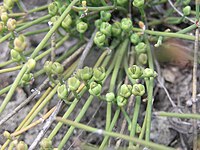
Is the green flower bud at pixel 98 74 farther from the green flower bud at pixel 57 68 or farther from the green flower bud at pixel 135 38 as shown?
the green flower bud at pixel 135 38

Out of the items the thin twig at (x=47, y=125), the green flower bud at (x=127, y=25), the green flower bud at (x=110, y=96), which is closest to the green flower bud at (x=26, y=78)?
the thin twig at (x=47, y=125)

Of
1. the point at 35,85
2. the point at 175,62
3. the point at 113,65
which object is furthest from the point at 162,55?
the point at 35,85

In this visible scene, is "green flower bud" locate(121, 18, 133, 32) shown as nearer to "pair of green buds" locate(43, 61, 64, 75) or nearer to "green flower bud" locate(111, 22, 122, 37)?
"green flower bud" locate(111, 22, 122, 37)

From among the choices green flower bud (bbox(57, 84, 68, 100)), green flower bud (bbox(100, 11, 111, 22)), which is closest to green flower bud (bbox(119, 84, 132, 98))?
green flower bud (bbox(57, 84, 68, 100))

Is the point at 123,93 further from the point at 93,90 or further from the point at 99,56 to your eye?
the point at 99,56

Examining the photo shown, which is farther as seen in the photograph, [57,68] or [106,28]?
[106,28]

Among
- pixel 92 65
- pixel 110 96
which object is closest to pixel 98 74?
pixel 110 96

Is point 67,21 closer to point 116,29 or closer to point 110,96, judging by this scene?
point 116,29
